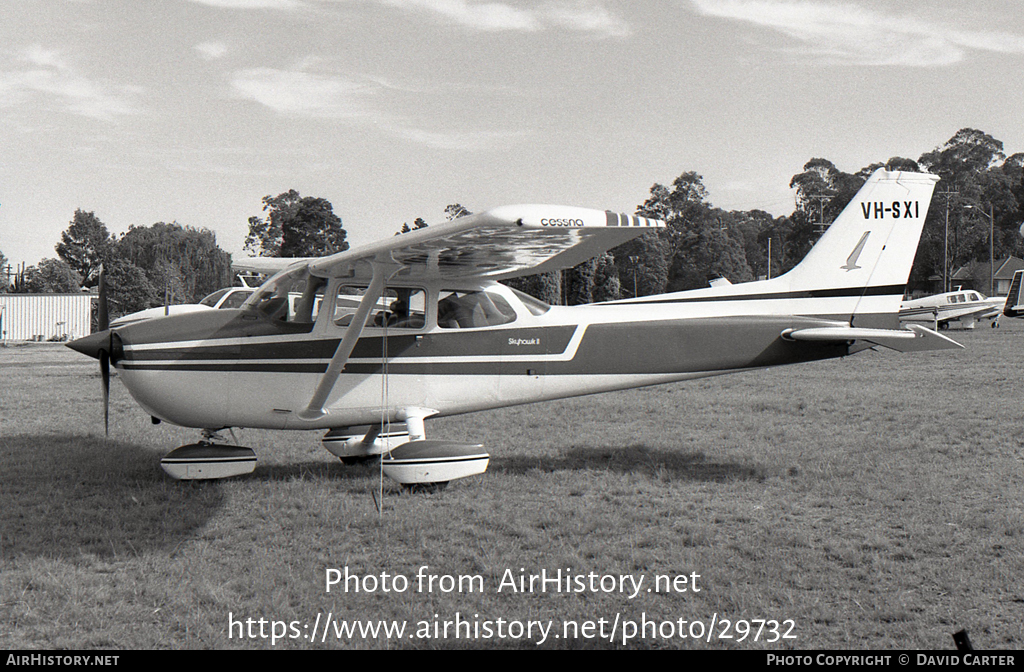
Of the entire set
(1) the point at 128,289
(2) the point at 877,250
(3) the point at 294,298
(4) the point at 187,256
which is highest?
(4) the point at 187,256

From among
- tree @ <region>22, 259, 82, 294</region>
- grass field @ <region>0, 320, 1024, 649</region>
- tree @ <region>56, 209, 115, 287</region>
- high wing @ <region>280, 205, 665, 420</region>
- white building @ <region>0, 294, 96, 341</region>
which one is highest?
tree @ <region>56, 209, 115, 287</region>

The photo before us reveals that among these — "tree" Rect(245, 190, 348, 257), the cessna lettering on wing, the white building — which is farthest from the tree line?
the cessna lettering on wing

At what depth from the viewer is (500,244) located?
5605mm

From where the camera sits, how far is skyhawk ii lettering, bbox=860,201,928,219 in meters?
7.96

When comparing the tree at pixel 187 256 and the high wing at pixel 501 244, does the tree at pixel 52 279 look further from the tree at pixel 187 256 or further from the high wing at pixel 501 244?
the high wing at pixel 501 244

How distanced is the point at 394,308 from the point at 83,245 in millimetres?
101408

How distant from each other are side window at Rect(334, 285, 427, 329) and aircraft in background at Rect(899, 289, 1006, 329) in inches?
1261

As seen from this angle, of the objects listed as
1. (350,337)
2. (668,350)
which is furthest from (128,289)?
(668,350)

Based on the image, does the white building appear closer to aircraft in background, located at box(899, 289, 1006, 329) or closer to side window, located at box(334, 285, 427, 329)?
side window, located at box(334, 285, 427, 329)

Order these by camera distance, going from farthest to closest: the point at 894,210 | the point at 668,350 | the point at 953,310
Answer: the point at 953,310
the point at 894,210
the point at 668,350

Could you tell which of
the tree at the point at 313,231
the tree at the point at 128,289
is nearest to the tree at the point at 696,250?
the tree at the point at 313,231

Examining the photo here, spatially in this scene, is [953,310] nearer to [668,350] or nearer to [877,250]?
[877,250]

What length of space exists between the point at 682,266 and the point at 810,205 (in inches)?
1004

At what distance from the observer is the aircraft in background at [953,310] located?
33969 millimetres
